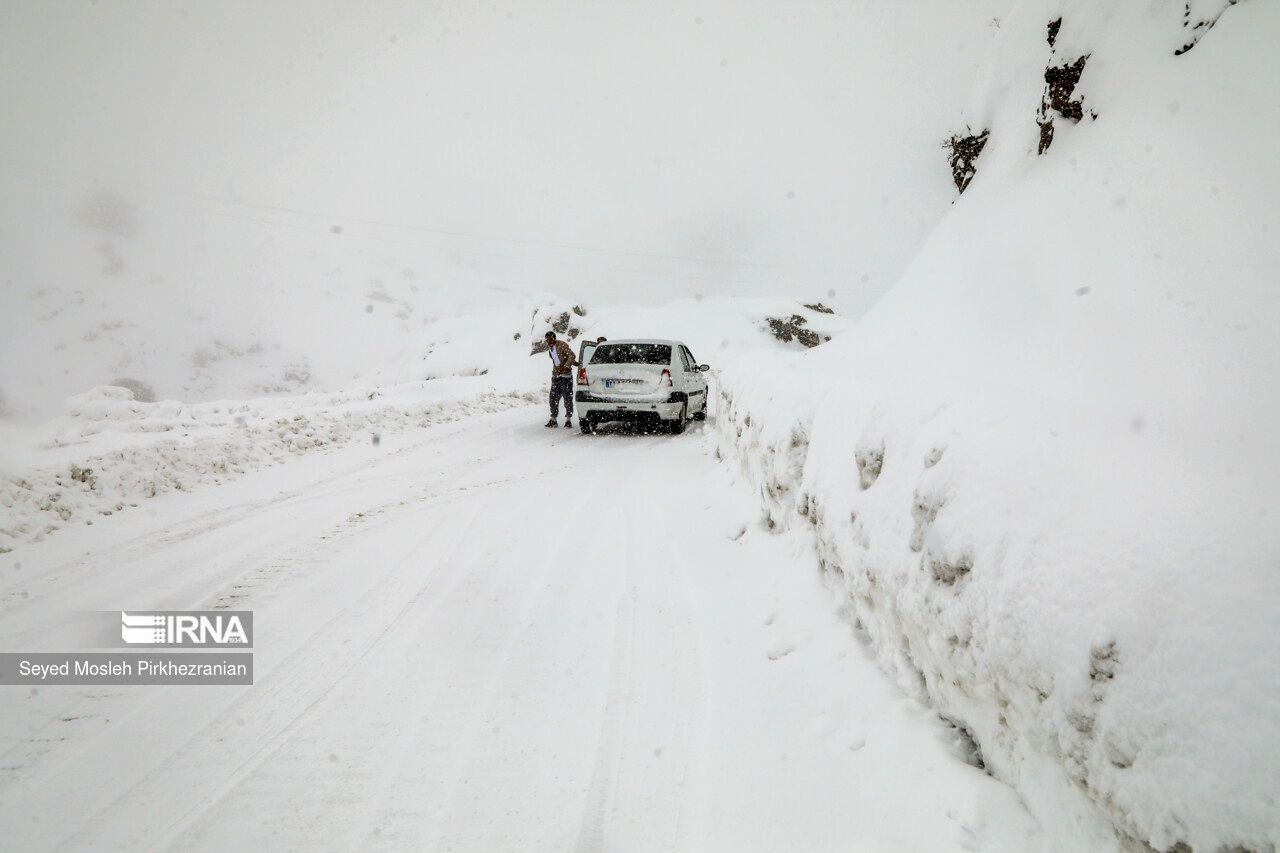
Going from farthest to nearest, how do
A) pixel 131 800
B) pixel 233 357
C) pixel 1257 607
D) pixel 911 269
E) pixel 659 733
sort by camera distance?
1. pixel 233 357
2. pixel 911 269
3. pixel 659 733
4. pixel 131 800
5. pixel 1257 607

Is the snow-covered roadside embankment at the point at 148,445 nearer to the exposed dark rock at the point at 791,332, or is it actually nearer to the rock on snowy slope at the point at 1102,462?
the rock on snowy slope at the point at 1102,462

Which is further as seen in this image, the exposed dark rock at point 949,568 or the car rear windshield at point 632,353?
the car rear windshield at point 632,353

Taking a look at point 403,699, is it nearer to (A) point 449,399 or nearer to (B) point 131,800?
(B) point 131,800

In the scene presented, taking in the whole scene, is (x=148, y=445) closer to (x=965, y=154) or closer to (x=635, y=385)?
(x=635, y=385)

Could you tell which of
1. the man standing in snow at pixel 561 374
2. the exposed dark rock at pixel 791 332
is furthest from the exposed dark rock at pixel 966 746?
the exposed dark rock at pixel 791 332

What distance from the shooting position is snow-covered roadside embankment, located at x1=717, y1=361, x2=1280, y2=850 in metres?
1.10

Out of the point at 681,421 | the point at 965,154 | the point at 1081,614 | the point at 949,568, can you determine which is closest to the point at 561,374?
the point at 681,421

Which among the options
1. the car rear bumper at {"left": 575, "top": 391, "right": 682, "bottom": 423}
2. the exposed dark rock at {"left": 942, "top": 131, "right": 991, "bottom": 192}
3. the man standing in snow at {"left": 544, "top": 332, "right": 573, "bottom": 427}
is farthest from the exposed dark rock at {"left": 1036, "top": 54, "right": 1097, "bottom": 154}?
the man standing in snow at {"left": 544, "top": 332, "right": 573, "bottom": 427}

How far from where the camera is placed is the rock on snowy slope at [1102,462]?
3.86 ft

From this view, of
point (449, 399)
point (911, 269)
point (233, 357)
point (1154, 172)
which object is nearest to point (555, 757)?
point (1154, 172)

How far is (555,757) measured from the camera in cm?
227

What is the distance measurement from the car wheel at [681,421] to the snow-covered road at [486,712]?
5.82 meters

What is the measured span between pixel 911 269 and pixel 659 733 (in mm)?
5239

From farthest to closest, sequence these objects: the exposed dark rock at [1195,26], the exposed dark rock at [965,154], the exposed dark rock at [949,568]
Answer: the exposed dark rock at [965,154]
the exposed dark rock at [1195,26]
the exposed dark rock at [949,568]
